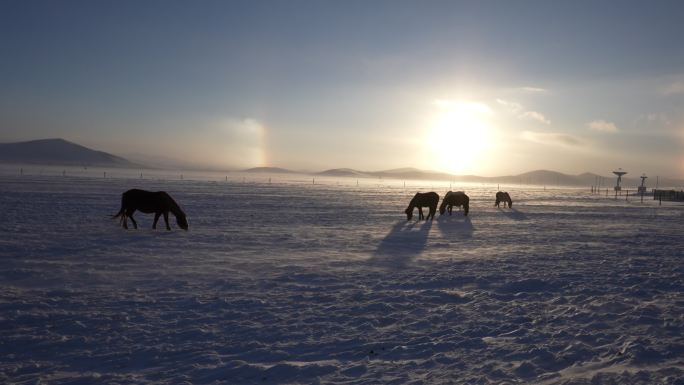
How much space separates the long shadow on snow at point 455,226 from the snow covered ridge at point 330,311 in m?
2.78

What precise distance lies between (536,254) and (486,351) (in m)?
8.11

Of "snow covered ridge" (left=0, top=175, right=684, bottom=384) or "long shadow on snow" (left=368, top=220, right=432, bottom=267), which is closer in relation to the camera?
"snow covered ridge" (left=0, top=175, right=684, bottom=384)

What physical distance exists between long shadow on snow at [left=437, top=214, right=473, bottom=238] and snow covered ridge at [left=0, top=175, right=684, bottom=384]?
2780 millimetres

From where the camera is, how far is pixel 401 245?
1388cm

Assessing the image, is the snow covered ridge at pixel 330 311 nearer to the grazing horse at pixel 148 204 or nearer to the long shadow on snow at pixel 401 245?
the long shadow on snow at pixel 401 245

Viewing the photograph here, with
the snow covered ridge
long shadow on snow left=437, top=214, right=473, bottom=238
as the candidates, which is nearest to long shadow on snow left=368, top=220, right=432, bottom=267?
the snow covered ridge

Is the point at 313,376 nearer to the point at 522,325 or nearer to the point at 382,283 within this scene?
the point at 522,325

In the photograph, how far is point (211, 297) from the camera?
24.7 ft

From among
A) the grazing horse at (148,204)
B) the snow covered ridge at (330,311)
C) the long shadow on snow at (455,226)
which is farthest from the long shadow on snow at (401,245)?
the grazing horse at (148,204)

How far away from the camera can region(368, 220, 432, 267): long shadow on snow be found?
11.4 m

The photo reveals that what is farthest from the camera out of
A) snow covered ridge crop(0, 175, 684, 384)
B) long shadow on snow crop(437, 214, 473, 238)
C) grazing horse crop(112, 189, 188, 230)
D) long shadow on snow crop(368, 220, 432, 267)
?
long shadow on snow crop(437, 214, 473, 238)

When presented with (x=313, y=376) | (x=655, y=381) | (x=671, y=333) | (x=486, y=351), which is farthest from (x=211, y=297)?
(x=671, y=333)

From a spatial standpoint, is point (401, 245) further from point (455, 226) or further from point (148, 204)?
point (148, 204)

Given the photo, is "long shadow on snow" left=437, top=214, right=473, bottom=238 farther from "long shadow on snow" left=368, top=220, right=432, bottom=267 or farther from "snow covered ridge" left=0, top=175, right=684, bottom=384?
"snow covered ridge" left=0, top=175, right=684, bottom=384
